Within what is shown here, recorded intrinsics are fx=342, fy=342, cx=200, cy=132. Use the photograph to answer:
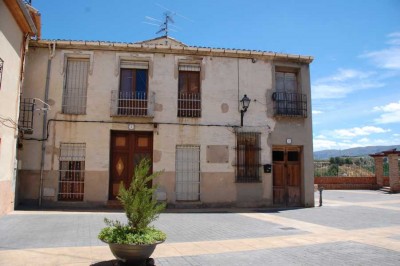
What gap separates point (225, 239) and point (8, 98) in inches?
296

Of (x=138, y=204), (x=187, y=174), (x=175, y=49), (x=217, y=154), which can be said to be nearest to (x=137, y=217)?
(x=138, y=204)

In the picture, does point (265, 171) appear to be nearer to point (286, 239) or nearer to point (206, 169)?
point (206, 169)

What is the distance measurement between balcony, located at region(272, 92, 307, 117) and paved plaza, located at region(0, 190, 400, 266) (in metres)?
4.56

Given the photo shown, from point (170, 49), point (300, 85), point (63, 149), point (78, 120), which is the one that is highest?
point (170, 49)

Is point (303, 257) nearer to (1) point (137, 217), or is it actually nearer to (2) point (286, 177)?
(1) point (137, 217)

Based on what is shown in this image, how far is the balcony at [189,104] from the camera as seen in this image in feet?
45.5

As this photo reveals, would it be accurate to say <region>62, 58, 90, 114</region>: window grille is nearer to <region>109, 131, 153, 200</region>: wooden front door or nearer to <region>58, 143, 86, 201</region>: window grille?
<region>58, 143, 86, 201</region>: window grille

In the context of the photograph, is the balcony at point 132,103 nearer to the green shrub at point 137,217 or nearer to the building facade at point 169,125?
the building facade at point 169,125

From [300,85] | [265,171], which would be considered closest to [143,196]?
[265,171]

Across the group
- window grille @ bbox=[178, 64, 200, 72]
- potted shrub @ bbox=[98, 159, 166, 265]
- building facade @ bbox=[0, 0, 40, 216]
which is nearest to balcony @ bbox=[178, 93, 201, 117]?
window grille @ bbox=[178, 64, 200, 72]

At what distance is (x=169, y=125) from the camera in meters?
13.5

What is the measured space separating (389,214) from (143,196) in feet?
33.5

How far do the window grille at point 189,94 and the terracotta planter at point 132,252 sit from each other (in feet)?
29.5

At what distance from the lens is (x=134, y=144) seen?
44.3 ft
